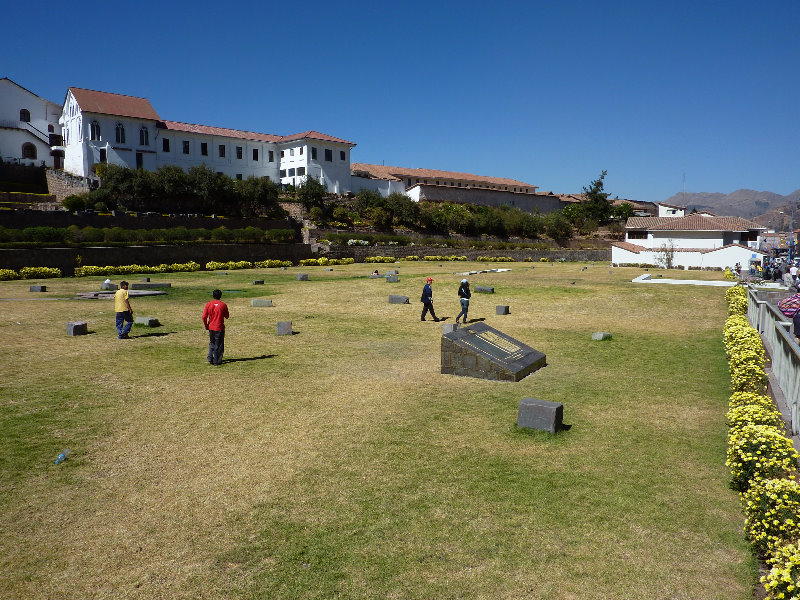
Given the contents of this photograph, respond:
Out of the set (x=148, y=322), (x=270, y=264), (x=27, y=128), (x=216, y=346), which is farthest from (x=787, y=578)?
(x=27, y=128)

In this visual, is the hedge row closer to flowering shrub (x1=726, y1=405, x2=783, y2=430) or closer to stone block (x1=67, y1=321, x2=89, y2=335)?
flowering shrub (x1=726, y1=405, x2=783, y2=430)

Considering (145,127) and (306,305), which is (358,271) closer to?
(306,305)

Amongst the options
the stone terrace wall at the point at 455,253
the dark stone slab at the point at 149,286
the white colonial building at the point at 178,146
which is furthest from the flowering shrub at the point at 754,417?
the white colonial building at the point at 178,146

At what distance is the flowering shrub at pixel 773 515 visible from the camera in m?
5.53

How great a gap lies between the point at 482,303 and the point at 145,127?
5676cm

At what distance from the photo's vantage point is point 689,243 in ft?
188

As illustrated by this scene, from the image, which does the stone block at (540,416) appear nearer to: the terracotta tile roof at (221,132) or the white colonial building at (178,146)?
the white colonial building at (178,146)

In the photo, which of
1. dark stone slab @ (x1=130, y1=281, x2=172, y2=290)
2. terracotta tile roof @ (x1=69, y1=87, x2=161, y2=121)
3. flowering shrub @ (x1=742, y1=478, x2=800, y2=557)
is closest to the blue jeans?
dark stone slab @ (x1=130, y1=281, x2=172, y2=290)

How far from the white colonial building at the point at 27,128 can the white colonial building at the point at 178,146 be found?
334 centimetres

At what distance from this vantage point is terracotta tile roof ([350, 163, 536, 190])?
8669cm

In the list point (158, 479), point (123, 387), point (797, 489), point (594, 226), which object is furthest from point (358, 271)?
point (594, 226)

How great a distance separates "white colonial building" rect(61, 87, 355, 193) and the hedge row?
223ft

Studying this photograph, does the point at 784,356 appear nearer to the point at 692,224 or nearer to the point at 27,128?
the point at 692,224

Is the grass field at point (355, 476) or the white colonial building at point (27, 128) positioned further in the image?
the white colonial building at point (27, 128)
